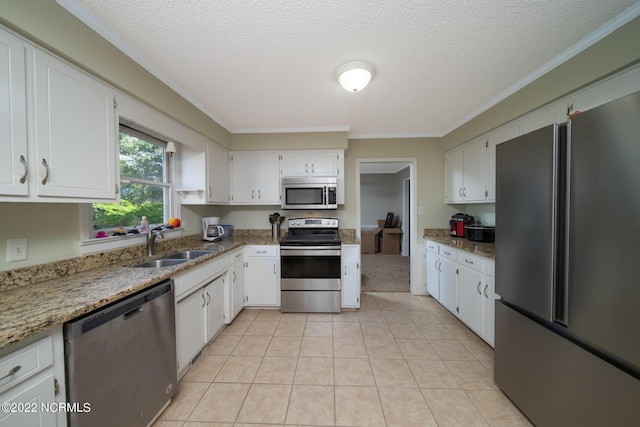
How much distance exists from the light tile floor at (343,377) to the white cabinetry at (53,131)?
1500mm

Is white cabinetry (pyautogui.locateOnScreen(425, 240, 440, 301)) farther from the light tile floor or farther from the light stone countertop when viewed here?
the light stone countertop

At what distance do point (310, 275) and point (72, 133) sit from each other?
7.60 feet

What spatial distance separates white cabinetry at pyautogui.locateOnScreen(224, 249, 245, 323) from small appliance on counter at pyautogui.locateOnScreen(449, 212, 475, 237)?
290 centimetres

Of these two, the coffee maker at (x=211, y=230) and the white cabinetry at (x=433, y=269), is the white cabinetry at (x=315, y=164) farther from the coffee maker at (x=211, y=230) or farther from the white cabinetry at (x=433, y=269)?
the white cabinetry at (x=433, y=269)

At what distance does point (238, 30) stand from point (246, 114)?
1271 mm

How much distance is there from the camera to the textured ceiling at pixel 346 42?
3.93 feet

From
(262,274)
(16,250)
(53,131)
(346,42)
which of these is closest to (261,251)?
(262,274)

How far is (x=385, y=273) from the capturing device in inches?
173

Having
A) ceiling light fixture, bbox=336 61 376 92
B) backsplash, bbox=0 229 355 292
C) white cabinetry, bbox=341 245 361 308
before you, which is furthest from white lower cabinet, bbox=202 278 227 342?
ceiling light fixture, bbox=336 61 376 92

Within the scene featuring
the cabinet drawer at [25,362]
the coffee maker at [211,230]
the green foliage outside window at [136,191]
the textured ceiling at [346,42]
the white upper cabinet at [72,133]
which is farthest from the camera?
the coffee maker at [211,230]

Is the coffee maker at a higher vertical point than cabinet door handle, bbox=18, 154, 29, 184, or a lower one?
lower

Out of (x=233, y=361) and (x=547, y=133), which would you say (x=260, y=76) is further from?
(x=233, y=361)

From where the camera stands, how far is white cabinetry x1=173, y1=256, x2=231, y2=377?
1631 millimetres

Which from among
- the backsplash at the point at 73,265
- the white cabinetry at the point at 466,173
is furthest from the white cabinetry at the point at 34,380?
the white cabinetry at the point at 466,173
